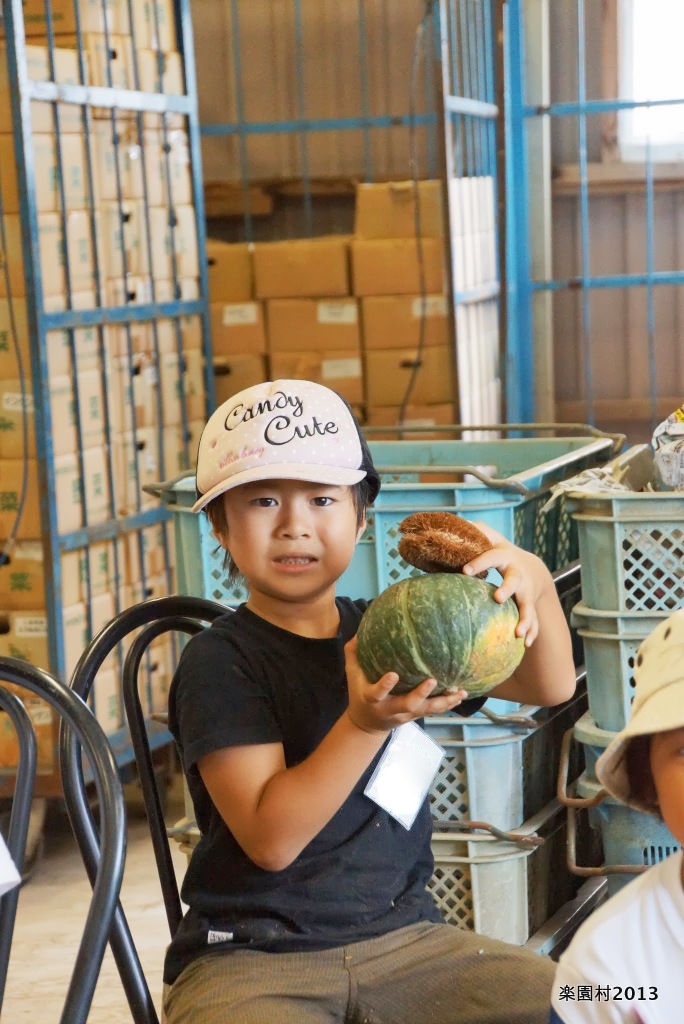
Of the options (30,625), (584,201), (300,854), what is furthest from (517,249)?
(300,854)

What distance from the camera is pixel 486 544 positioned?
51.9 inches

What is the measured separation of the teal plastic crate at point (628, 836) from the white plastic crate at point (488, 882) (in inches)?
3.9

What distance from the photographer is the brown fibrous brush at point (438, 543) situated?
125 cm

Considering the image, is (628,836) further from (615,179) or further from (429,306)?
(615,179)

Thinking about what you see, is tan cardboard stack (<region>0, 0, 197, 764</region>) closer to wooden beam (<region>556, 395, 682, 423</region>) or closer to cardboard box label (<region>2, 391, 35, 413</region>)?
cardboard box label (<region>2, 391, 35, 413</region>)

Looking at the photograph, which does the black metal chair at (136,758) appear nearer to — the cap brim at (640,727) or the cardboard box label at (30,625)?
the cap brim at (640,727)

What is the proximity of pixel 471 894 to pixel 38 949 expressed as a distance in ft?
3.89

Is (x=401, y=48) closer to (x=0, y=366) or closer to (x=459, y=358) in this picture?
(x=459, y=358)

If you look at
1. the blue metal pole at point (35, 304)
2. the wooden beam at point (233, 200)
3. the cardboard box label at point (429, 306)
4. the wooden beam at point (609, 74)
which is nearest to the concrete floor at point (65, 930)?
the blue metal pole at point (35, 304)

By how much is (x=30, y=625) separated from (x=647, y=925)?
234 centimetres

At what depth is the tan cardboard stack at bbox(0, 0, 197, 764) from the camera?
311cm

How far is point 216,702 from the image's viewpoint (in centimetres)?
132

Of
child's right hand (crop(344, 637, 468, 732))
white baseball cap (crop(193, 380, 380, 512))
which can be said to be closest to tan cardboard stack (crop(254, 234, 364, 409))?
white baseball cap (crop(193, 380, 380, 512))

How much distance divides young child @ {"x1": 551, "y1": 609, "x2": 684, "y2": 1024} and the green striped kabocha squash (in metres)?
0.19
